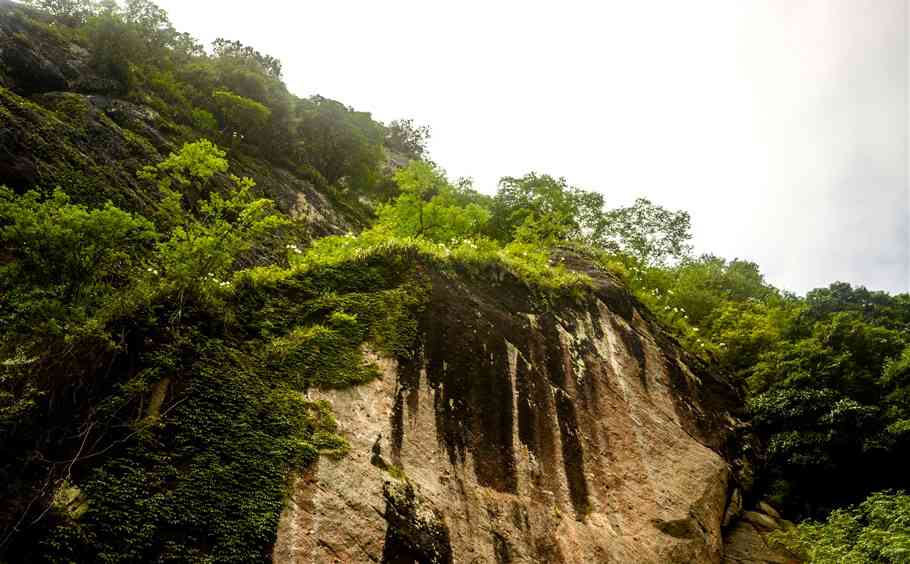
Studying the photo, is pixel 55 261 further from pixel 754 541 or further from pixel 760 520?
pixel 760 520

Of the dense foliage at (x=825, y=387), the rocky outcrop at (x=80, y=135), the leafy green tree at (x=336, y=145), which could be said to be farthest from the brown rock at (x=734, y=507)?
the leafy green tree at (x=336, y=145)

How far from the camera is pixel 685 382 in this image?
59.0 ft

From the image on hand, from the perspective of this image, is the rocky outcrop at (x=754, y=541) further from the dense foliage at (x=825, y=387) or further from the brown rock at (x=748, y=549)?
the dense foliage at (x=825, y=387)

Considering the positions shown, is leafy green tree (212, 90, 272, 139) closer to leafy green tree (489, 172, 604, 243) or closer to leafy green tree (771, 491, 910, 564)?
leafy green tree (489, 172, 604, 243)

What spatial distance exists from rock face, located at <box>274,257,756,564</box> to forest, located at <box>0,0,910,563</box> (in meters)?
0.71

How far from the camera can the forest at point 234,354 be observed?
7551 millimetres

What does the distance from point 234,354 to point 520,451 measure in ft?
20.1

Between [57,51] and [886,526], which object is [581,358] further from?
[57,51]

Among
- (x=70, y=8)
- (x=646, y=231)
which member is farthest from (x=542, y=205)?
(x=70, y=8)

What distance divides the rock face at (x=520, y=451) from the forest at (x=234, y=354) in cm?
71

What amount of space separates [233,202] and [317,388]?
179 inches

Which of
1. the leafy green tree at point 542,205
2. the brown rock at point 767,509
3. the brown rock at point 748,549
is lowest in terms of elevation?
the brown rock at point 748,549

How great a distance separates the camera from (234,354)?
10156mm

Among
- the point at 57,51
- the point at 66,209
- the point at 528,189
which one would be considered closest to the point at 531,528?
the point at 66,209
